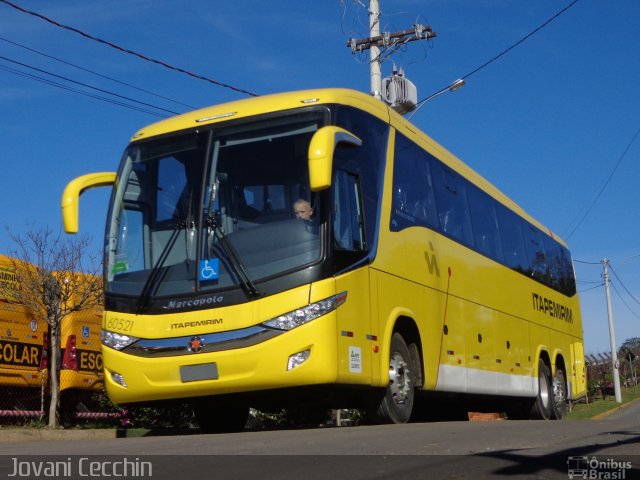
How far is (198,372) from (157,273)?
1151mm

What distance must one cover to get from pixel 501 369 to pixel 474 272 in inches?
69.1

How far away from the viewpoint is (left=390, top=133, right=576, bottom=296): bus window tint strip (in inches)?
463

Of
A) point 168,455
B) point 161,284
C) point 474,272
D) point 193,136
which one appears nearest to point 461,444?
point 168,455

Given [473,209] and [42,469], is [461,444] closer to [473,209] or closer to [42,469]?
[42,469]

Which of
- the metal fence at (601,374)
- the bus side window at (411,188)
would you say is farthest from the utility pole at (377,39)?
the metal fence at (601,374)

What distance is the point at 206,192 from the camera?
395 inches

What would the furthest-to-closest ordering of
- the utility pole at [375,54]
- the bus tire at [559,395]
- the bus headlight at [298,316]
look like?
the utility pole at [375,54] < the bus tire at [559,395] < the bus headlight at [298,316]

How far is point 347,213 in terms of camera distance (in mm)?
9969

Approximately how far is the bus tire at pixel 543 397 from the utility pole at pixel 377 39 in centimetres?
884

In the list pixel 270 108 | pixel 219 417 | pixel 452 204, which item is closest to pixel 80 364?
pixel 219 417

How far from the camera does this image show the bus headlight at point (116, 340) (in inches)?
394

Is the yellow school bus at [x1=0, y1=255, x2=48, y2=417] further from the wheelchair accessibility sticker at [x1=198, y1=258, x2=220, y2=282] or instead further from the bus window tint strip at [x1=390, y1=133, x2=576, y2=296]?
the wheelchair accessibility sticker at [x1=198, y1=258, x2=220, y2=282]

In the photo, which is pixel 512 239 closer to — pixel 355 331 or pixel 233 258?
pixel 355 331

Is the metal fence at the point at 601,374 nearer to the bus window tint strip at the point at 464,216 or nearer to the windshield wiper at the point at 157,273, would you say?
the bus window tint strip at the point at 464,216
